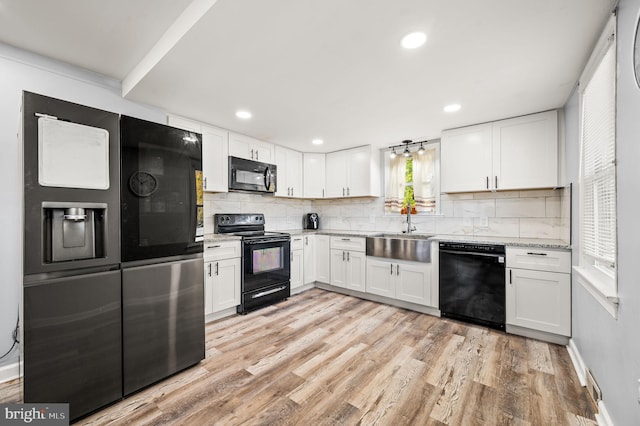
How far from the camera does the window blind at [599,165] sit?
150 cm

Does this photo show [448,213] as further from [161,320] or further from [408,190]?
[161,320]

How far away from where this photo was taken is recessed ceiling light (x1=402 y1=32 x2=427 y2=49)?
1.61 metres

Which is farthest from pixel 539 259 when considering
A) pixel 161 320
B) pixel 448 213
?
pixel 161 320

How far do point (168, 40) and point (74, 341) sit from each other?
194cm

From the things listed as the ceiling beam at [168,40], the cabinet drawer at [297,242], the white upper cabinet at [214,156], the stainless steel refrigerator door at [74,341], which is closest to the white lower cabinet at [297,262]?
the cabinet drawer at [297,242]

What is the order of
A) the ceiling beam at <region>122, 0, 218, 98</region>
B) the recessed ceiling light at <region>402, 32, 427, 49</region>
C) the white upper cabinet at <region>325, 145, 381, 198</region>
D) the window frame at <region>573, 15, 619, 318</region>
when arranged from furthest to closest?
the white upper cabinet at <region>325, 145, 381, 198</region> → the recessed ceiling light at <region>402, 32, 427, 49</region> → the ceiling beam at <region>122, 0, 218, 98</region> → the window frame at <region>573, 15, 619, 318</region>

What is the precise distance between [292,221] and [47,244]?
11.4 feet

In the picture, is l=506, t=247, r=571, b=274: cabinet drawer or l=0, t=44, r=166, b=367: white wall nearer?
l=0, t=44, r=166, b=367: white wall

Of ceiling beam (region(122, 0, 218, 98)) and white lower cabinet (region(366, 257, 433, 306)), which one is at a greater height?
ceiling beam (region(122, 0, 218, 98))

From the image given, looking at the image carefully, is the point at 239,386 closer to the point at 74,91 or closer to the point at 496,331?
the point at 496,331

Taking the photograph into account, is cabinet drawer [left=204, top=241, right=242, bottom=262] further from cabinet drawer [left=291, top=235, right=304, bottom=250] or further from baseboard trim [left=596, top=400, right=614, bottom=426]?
baseboard trim [left=596, top=400, right=614, bottom=426]

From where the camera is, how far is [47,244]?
145 cm

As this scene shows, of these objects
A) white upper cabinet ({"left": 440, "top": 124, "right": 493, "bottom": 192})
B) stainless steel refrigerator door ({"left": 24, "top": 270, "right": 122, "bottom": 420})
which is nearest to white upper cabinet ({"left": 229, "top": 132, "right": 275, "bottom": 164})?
stainless steel refrigerator door ({"left": 24, "top": 270, "right": 122, "bottom": 420})

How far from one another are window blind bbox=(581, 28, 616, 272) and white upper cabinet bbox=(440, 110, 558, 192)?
750 millimetres
